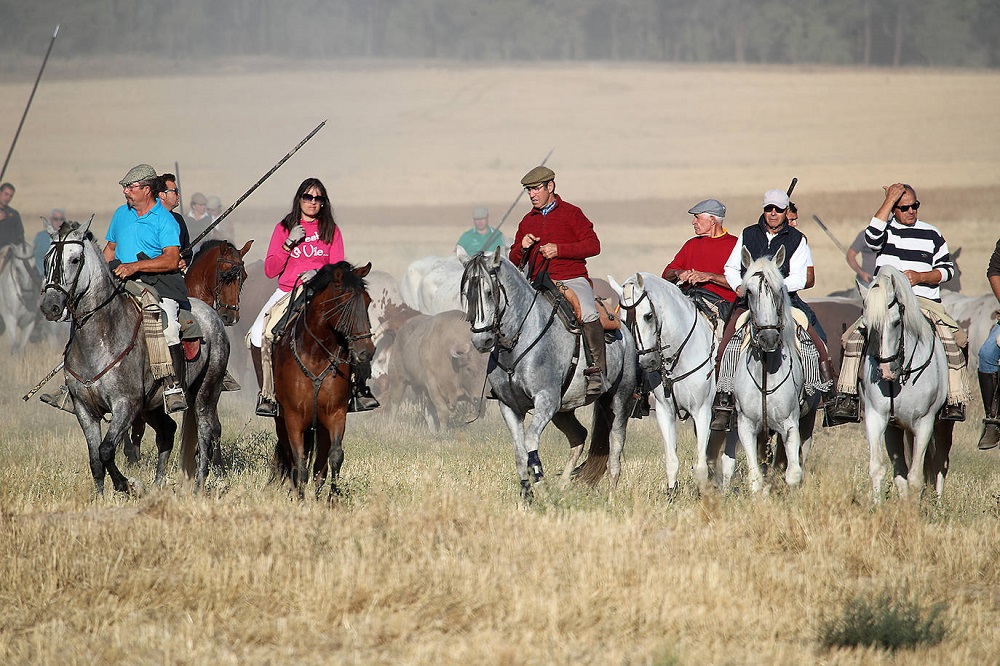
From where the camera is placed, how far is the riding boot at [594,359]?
11211mm

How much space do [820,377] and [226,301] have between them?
5.48m

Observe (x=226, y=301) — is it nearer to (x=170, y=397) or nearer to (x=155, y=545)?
(x=170, y=397)

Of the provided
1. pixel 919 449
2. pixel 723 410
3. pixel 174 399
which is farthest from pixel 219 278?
pixel 919 449

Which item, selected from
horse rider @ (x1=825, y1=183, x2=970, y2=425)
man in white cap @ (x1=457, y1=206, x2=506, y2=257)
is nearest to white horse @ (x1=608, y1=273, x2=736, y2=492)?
horse rider @ (x1=825, y1=183, x2=970, y2=425)

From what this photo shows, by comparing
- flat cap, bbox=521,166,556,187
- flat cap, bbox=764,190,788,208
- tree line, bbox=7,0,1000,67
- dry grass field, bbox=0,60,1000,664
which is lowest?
dry grass field, bbox=0,60,1000,664

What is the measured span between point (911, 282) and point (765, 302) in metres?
1.49

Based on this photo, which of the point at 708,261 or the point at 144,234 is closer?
the point at 144,234

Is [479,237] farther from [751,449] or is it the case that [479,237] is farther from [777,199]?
[751,449]

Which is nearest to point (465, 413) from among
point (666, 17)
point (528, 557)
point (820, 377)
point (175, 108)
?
point (820, 377)

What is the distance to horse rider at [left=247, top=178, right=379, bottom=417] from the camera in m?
10.4

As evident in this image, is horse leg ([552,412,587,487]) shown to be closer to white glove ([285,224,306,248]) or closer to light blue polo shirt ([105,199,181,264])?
white glove ([285,224,306,248])

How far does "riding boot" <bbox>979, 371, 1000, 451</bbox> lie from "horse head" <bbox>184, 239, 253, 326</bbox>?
6.76m

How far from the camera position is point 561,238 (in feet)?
36.9

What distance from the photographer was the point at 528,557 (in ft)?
27.6
